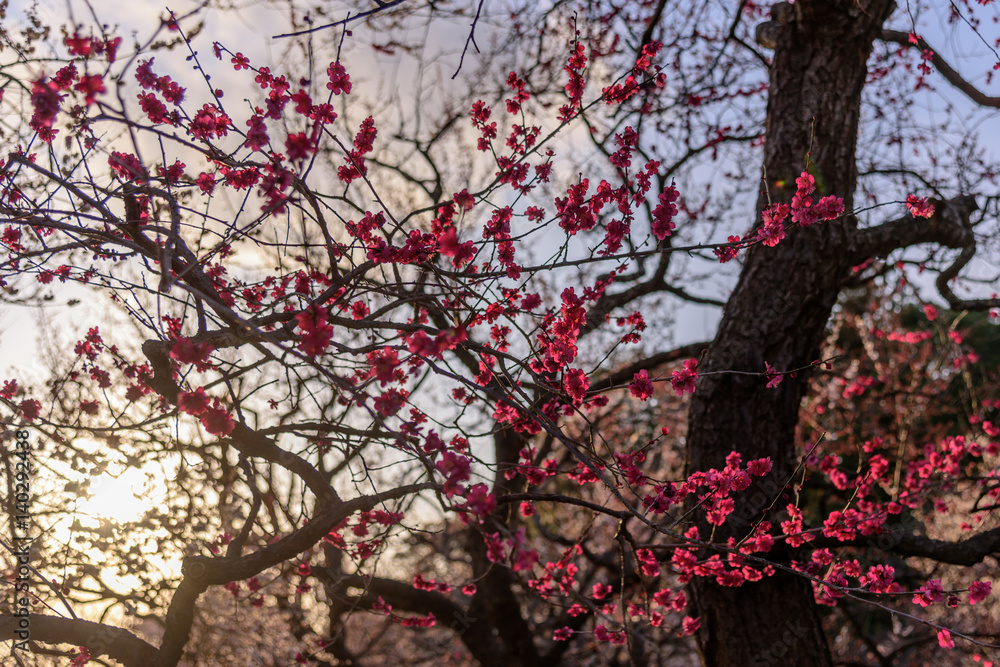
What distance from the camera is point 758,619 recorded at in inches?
166

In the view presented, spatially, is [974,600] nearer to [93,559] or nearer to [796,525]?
[796,525]

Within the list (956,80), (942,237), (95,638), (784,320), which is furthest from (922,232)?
(95,638)

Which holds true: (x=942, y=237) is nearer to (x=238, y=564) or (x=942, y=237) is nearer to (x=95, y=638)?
(x=238, y=564)

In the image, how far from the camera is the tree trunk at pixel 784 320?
424 cm

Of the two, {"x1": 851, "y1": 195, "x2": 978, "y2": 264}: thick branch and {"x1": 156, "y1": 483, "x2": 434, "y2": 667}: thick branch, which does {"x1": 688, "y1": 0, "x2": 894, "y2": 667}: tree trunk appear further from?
{"x1": 156, "y1": 483, "x2": 434, "y2": 667}: thick branch

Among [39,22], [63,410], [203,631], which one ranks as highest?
[39,22]

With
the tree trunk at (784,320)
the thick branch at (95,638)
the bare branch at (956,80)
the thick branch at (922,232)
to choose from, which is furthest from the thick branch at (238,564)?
the bare branch at (956,80)

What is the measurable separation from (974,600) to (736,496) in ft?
4.46

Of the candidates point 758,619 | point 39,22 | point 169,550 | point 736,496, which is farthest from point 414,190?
point 758,619

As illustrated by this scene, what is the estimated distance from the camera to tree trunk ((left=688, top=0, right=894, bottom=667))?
4238mm

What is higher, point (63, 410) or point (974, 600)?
point (63, 410)

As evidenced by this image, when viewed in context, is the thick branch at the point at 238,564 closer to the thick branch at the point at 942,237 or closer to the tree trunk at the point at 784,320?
the tree trunk at the point at 784,320

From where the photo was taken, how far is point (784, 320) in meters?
4.63

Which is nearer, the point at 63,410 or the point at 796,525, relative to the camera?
the point at 796,525
